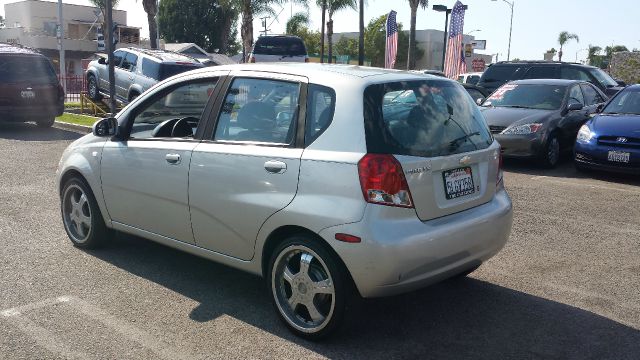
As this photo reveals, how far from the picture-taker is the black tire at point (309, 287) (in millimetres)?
3635

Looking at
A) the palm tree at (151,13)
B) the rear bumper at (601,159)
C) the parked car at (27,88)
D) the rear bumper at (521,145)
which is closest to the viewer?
the rear bumper at (601,159)

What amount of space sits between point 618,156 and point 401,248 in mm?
7012

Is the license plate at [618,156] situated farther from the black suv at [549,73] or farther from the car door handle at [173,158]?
the car door handle at [173,158]

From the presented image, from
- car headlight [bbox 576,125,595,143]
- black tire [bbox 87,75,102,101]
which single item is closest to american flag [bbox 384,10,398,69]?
black tire [bbox 87,75,102,101]

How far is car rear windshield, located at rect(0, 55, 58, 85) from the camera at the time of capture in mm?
14297

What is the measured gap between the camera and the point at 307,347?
12.4 feet

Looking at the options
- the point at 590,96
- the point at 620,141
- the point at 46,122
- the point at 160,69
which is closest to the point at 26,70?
the point at 46,122

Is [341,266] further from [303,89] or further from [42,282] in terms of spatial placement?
Result: [42,282]

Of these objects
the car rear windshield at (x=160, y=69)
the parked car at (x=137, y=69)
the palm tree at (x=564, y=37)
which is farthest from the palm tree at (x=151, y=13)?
the palm tree at (x=564, y=37)

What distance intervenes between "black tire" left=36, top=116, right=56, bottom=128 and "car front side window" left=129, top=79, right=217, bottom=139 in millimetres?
10971

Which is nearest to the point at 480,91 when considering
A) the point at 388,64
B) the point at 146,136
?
the point at 146,136

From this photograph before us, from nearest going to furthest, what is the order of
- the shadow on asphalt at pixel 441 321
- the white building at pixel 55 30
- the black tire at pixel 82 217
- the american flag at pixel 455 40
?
the shadow on asphalt at pixel 441 321
the black tire at pixel 82 217
the american flag at pixel 455 40
the white building at pixel 55 30

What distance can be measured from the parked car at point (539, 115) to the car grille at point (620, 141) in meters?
1.00

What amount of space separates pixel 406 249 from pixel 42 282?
2988 millimetres
